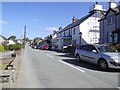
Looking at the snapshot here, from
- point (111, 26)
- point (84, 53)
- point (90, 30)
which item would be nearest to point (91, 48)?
point (84, 53)

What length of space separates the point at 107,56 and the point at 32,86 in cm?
657

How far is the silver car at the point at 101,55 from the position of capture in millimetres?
13682

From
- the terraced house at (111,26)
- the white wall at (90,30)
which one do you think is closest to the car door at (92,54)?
the terraced house at (111,26)

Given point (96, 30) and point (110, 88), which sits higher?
point (96, 30)

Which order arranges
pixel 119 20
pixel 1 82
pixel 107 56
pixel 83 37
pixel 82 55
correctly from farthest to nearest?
pixel 83 37 < pixel 119 20 < pixel 82 55 < pixel 107 56 < pixel 1 82

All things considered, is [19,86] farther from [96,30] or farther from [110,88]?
[96,30]

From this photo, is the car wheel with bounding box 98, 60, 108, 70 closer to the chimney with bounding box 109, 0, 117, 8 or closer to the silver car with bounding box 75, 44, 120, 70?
the silver car with bounding box 75, 44, 120, 70

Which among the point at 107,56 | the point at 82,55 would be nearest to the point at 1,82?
the point at 107,56

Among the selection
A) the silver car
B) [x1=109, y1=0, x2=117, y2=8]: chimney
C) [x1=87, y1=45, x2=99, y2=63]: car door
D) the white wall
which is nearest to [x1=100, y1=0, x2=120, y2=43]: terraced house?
[x1=109, y1=0, x2=117, y2=8]: chimney

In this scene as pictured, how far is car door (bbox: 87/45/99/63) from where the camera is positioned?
15516 millimetres

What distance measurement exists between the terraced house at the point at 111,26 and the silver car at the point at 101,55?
14109 mm

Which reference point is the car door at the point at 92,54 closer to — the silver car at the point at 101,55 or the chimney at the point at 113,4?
the silver car at the point at 101,55

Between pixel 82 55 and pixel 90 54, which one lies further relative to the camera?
pixel 82 55

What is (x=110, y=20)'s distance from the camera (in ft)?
113
